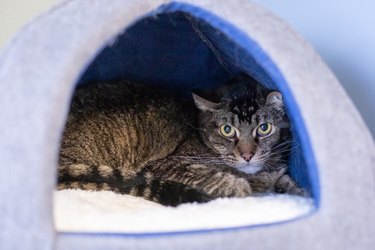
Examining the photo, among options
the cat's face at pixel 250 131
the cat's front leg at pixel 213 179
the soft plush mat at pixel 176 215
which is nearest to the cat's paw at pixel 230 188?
the cat's front leg at pixel 213 179

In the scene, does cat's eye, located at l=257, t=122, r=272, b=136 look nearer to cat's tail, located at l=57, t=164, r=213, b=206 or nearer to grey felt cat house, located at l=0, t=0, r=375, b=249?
cat's tail, located at l=57, t=164, r=213, b=206

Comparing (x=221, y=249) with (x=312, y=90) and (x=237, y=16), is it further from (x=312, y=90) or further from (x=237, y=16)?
(x=237, y=16)

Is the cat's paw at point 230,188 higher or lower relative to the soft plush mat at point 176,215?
higher

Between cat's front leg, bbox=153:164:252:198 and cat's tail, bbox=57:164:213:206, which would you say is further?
cat's front leg, bbox=153:164:252:198

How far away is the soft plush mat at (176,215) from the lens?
1.05 m

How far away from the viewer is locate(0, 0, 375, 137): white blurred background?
5.33 ft

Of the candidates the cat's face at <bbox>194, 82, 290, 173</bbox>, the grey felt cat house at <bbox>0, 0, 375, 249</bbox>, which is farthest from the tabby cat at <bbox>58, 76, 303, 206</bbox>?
the grey felt cat house at <bbox>0, 0, 375, 249</bbox>

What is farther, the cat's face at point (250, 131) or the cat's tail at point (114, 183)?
the cat's face at point (250, 131)

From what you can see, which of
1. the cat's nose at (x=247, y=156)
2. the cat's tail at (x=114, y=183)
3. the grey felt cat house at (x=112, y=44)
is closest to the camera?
the grey felt cat house at (x=112, y=44)

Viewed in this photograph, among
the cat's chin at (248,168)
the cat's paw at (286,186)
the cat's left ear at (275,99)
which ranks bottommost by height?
the cat's paw at (286,186)

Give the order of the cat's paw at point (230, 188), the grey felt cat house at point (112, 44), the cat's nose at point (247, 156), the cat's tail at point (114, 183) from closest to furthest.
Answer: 1. the grey felt cat house at point (112, 44)
2. the cat's tail at point (114, 183)
3. the cat's paw at point (230, 188)
4. the cat's nose at point (247, 156)

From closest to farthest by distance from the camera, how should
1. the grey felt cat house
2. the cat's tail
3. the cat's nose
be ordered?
the grey felt cat house < the cat's tail < the cat's nose

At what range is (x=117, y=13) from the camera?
1094 mm

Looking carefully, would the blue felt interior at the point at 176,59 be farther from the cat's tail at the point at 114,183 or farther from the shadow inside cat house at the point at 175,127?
the cat's tail at the point at 114,183
